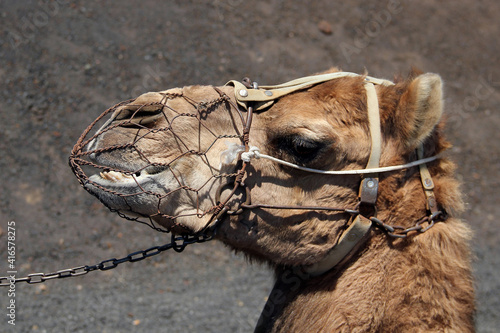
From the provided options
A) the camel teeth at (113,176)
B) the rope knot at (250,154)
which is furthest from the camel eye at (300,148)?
the camel teeth at (113,176)

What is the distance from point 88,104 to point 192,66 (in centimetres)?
185

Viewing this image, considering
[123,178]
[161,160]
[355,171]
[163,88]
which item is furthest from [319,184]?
[163,88]

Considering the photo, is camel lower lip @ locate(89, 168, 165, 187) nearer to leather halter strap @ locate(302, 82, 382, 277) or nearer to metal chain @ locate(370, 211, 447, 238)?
leather halter strap @ locate(302, 82, 382, 277)

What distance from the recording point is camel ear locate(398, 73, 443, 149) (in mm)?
2221

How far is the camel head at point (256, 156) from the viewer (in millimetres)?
2309

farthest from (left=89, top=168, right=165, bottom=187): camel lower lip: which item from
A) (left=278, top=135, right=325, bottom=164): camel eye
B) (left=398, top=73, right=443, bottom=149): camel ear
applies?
(left=398, top=73, right=443, bottom=149): camel ear

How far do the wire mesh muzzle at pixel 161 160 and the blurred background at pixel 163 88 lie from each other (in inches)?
88.4

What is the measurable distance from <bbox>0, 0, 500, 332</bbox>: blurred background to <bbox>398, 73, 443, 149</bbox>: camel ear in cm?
258

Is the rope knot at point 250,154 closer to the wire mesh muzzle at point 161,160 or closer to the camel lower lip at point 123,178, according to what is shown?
the wire mesh muzzle at point 161,160

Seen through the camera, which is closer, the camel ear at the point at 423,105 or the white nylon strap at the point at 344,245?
the camel ear at the point at 423,105

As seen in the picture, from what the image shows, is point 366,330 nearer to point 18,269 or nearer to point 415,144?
point 415,144

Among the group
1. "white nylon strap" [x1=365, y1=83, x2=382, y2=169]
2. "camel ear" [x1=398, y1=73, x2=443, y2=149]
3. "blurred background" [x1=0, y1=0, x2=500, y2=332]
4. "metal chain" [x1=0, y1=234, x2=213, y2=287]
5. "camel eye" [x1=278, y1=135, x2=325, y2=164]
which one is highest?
"camel ear" [x1=398, y1=73, x2=443, y2=149]

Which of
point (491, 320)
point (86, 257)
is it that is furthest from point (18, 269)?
point (491, 320)

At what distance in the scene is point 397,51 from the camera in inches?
337
